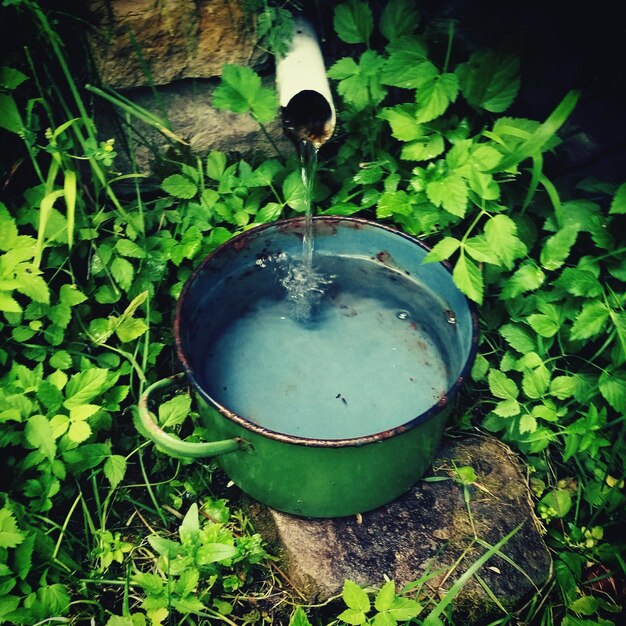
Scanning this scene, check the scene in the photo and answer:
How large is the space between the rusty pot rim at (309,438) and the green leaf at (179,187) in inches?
11.4

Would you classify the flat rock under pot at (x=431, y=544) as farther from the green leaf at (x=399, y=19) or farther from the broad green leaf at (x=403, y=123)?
the green leaf at (x=399, y=19)

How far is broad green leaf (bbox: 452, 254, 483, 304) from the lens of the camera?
4.48 feet

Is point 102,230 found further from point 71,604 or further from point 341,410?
point 71,604

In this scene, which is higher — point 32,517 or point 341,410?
point 32,517

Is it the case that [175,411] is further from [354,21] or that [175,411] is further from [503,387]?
[354,21]

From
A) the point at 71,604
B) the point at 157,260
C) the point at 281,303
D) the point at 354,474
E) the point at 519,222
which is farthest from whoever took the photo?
the point at 281,303

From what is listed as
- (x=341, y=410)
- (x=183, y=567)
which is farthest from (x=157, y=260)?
(x=183, y=567)

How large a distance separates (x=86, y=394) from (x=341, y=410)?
745 mm

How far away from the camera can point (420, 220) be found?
1.63m

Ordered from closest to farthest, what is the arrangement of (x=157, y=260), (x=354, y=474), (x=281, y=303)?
(x=354, y=474), (x=157, y=260), (x=281, y=303)

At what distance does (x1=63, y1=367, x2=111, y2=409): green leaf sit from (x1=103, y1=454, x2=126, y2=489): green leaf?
0.18m

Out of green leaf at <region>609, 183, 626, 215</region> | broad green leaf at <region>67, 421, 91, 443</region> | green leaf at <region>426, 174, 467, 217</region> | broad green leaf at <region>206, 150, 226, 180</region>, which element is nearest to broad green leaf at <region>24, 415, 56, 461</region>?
broad green leaf at <region>67, 421, 91, 443</region>

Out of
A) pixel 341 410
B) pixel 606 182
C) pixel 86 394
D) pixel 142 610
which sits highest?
pixel 606 182

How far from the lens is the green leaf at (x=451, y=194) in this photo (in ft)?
4.77
